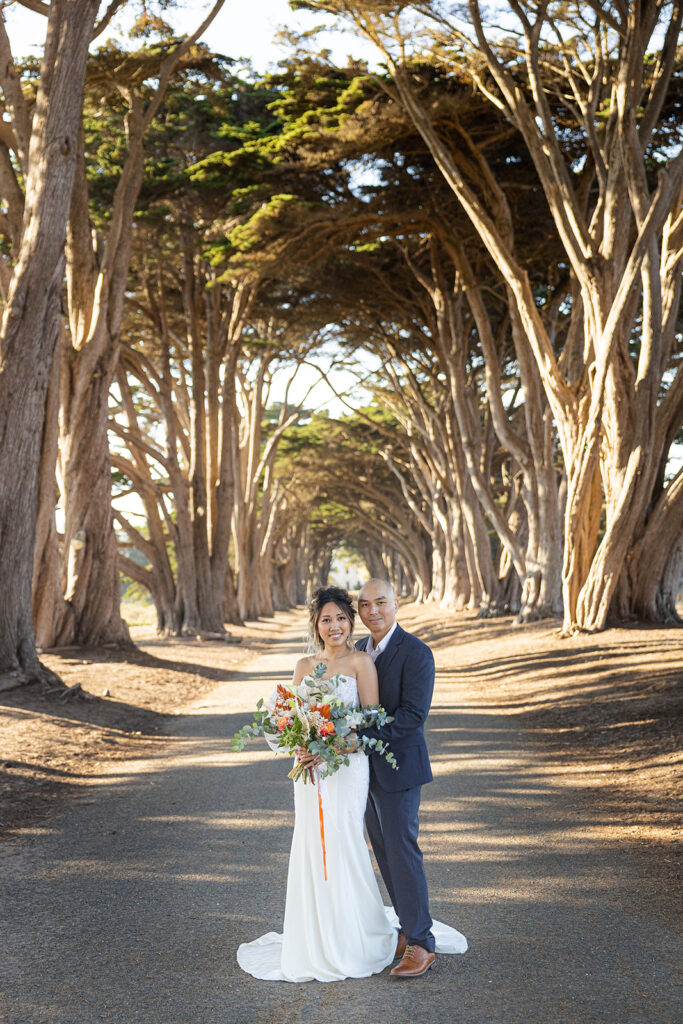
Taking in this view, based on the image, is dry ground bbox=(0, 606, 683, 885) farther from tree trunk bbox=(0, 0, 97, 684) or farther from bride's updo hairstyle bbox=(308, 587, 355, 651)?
bride's updo hairstyle bbox=(308, 587, 355, 651)

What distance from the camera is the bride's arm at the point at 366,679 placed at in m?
3.73

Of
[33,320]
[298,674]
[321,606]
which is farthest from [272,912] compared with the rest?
[33,320]

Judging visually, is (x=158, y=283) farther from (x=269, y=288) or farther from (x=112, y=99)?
(x=112, y=99)

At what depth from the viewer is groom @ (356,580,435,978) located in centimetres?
363

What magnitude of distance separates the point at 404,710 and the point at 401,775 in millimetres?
253

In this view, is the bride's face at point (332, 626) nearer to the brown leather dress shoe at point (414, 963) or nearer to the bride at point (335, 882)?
the bride at point (335, 882)

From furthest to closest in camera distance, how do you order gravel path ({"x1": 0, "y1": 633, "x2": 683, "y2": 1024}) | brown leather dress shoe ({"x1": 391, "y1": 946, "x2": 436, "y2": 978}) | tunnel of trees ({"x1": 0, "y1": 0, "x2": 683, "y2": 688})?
tunnel of trees ({"x1": 0, "y1": 0, "x2": 683, "y2": 688}) → brown leather dress shoe ({"x1": 391, "y1": 946, "x2": 436, "y2": 978}) → gravel path ({"x1": 0, "y1": 633, "x2": 683, "y2": 1024})

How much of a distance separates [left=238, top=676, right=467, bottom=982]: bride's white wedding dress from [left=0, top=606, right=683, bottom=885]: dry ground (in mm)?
1599

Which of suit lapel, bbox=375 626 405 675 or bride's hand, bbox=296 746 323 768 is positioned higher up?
suit lapel, bbox=375 626 405 675

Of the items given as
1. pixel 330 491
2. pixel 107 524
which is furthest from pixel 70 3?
pixel 330 491

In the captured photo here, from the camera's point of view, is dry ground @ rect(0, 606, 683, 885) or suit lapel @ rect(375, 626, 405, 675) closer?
suit lapel @ rect(375, 626, 405, 675)

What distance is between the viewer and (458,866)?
4855mm

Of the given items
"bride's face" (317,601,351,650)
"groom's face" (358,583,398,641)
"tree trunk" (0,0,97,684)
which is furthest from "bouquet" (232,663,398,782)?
"tree trunk" (0,0,97,684)

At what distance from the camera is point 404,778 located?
147 inches
